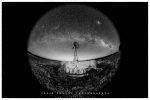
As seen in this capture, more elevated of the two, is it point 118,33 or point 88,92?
point 118,33

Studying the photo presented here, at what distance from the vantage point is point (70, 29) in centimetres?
645

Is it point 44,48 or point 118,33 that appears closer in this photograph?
point 44,48

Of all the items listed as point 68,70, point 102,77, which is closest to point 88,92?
point 102,77

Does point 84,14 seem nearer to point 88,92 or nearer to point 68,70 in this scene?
point 68,70

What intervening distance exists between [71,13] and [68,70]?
178 cm

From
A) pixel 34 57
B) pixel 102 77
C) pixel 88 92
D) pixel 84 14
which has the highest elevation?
pixel 84 14

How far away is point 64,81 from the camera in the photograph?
6543 mm

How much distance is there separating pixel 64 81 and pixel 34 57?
125 cm

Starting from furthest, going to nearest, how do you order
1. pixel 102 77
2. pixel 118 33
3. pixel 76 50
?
pixel 118 33
pixel 102 77
pixel 76 50

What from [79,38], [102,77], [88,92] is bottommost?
[88,92]

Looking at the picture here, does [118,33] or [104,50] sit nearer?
[104,50]

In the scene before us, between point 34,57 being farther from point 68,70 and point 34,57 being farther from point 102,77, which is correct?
point 102,77

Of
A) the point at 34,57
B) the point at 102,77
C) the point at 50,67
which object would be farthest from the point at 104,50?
the point at 34,57

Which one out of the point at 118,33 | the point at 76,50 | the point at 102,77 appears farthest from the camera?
the point at 118,33
